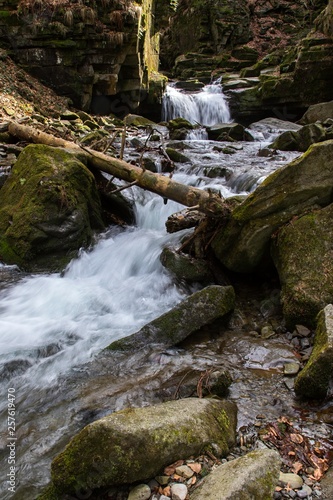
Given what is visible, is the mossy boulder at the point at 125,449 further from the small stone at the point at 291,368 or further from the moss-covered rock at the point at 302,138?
the moss-covered rock at the point at 302,138

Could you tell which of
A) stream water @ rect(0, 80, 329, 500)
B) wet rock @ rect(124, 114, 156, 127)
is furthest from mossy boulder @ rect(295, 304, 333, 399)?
wet rock @ rect(124, 114, 156, 127)

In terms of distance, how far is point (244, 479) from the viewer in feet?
6.43

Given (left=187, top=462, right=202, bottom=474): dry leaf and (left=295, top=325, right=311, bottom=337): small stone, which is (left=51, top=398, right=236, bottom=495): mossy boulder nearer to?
(left=187, top=462, right=202, bottom=474): dry leaf

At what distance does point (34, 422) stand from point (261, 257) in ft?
10.8

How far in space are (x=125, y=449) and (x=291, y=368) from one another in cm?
200

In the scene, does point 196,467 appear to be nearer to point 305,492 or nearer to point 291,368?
point 305,492

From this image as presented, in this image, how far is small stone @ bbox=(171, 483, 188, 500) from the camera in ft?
7.06

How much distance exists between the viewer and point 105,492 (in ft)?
7.50

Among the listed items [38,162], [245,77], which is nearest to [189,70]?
[245,77]

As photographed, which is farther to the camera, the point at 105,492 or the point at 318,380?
the point at 318,380

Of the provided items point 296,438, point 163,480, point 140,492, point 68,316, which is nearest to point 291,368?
point 296,438

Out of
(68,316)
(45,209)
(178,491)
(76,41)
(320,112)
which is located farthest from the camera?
(76,41)

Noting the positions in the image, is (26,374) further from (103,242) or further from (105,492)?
(103,242)

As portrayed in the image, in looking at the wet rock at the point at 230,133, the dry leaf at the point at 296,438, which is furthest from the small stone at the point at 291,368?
the wet rock at the point at 230,133
